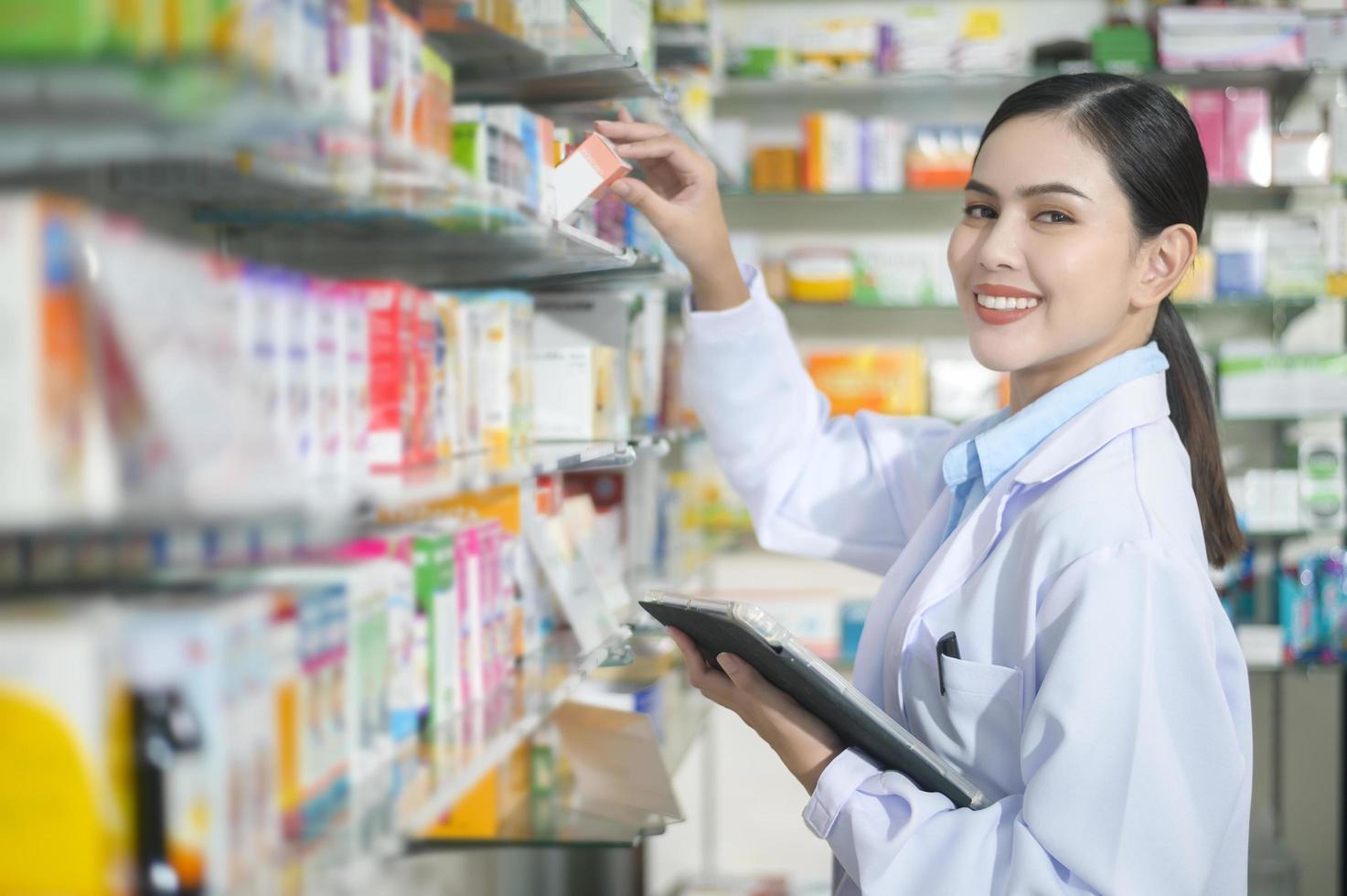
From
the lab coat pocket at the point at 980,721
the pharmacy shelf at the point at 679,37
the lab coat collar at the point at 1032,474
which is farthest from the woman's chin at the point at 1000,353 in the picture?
the pharmacy shelf at the point at 679,37

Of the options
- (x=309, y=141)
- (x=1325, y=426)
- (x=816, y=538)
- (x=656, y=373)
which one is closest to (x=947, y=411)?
(x=1325, y=426)

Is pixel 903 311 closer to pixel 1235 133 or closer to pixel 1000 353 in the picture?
pixel 1235 133

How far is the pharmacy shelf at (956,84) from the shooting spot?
4.15 m

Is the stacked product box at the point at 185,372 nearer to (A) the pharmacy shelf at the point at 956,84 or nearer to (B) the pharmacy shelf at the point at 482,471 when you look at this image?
(B) the pharmacy shelf at the point at 482,471

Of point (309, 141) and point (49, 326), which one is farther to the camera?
point (309, 141)

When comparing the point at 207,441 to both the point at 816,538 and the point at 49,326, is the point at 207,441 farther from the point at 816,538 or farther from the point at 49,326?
the point at 816,538

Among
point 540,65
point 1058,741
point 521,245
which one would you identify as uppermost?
point 540,65

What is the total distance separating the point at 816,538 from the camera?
2.32m

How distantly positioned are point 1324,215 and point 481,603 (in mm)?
3282

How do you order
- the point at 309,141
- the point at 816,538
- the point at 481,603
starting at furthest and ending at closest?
1. the point at 816,538
2. the point at 481,603
3. the point at 309,141

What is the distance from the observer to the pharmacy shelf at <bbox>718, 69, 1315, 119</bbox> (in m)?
4.15

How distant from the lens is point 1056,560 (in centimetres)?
155

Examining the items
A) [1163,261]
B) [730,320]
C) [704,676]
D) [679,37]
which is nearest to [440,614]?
[704,676]

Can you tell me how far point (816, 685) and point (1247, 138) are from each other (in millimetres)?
3209
